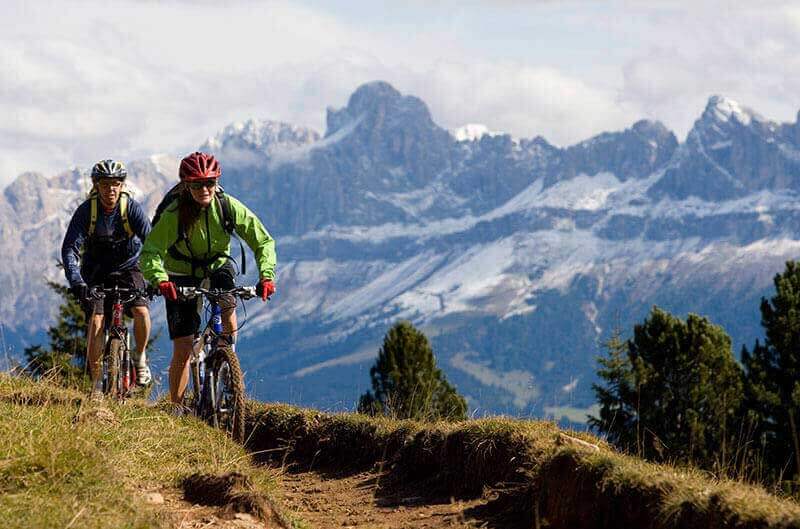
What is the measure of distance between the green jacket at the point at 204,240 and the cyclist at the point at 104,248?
56.6 inches

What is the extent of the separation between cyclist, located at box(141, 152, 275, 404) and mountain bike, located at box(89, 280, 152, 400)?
142cm

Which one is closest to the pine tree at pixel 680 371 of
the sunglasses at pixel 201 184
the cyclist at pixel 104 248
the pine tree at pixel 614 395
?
the pine tree at pixel 614 395

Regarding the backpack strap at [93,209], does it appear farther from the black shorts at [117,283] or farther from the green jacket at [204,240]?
the green jacket at [204,240]

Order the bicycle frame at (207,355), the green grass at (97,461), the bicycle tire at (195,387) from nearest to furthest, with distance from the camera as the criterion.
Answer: the green grass at (97,461)
the bicycle frame at (207,355)
the bicycle tire at (195,387)

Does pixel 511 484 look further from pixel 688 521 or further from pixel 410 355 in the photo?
pixel 410 355

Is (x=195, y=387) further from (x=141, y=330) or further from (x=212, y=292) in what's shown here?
(x=141, y=330)

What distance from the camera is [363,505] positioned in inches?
396

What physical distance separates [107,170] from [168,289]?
2.36 meters

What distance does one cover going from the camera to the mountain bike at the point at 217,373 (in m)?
11.0

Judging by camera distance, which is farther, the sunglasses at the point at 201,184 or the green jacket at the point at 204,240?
the green jacket at the point at 204,240

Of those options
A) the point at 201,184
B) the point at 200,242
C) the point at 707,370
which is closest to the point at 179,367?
the point at 200,242

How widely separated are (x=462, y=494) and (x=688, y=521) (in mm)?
3264

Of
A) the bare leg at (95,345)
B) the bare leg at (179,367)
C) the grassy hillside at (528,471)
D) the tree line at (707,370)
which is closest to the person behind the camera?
the grassy hillside at (528,471)

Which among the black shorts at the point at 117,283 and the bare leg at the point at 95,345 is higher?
the black shorts at the point at 117,283
